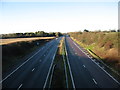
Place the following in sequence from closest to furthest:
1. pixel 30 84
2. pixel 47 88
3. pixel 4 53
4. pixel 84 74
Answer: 1. pixel 47 88
2. pixel 30 84
3. pixel 84 74
4. pixel 4 53

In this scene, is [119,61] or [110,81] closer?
[110,81]

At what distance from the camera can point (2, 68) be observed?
1132 inches

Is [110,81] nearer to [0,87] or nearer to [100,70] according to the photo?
[100,70]

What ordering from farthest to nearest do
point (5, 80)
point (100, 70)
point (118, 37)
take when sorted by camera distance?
point (118, 37)
point (100, 70)
point (5, 80)

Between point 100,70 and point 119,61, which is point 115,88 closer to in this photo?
point 100,70

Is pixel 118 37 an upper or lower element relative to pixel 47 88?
upper

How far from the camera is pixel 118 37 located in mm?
42750

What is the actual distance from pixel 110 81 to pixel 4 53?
25157 mm

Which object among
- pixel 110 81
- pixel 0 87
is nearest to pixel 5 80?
pixel 0 87

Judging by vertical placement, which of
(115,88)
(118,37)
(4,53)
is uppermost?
(118,37)

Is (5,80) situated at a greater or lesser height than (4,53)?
lesser

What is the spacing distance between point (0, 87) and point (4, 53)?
1848cm

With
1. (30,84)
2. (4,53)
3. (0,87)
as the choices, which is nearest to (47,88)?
(30,84)

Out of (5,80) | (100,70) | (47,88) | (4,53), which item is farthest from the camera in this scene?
(4,53)
